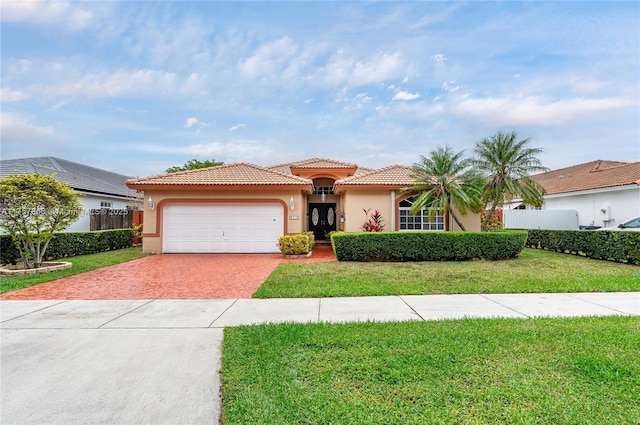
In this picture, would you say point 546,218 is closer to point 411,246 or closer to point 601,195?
point 601,195

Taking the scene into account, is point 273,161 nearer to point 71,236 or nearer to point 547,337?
point 71,236

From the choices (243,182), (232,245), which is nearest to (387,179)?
(243,182)

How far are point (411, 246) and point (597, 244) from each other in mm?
7501

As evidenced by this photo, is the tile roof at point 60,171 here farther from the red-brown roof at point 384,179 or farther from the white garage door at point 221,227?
the red-brown roof at point 384,179

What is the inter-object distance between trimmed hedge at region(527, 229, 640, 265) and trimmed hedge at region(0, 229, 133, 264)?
21.5 metres

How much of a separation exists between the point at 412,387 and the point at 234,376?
1.88 metres

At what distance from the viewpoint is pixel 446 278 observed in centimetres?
897

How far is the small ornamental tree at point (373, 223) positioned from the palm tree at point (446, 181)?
6.26 feet

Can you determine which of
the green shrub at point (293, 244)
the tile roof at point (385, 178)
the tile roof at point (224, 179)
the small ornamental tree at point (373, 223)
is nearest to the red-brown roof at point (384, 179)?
the tile roof at point (385, 178)

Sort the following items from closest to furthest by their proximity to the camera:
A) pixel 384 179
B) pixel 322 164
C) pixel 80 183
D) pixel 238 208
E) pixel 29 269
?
pixel 29 269, pixel 238 208, pixel 384 179, pixel 80 183, pixel 322 164

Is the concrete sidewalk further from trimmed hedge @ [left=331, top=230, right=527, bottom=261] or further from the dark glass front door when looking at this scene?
the dark glass front door

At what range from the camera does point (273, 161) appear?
104ft

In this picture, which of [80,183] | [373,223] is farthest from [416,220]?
[80,183]

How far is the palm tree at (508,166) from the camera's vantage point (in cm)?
1406
